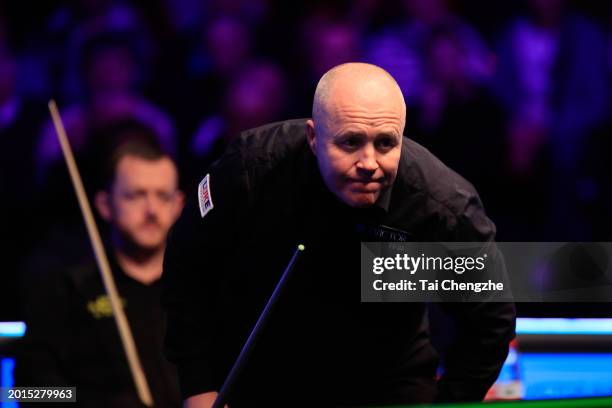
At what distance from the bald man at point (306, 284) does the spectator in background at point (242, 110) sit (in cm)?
140

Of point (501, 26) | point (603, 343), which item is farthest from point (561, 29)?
point (603, 343)

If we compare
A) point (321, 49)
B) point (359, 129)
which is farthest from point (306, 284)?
point (321, 49)

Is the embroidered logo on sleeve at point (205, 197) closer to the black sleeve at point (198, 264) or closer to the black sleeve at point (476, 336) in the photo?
the black sleeve at point (198, 264)

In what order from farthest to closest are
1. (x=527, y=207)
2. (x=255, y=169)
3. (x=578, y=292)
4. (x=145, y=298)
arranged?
1. (x=527, y=207)
2. (x=578, y=292)
3. (x=145, y=298)
4. (x=255, y=169)

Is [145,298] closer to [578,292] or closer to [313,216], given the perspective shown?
[313,216]

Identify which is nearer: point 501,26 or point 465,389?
point 465,389

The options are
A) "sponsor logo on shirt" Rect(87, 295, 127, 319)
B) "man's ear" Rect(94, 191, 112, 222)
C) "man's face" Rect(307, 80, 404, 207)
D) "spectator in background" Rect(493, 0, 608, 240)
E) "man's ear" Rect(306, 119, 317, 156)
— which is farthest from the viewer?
"spectator in background" Rect(493, 0, 608, 240)

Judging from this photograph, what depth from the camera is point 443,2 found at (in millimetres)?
4137

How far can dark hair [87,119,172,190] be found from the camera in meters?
3.40

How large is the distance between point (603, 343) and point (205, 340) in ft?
4.35

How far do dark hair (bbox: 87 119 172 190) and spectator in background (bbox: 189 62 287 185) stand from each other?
219mm

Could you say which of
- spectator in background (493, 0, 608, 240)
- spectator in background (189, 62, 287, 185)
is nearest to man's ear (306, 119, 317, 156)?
spectator in background (189, 62, 287, 185)

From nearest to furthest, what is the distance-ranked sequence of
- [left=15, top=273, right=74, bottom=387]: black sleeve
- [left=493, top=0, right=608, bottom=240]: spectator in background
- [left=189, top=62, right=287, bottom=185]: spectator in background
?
[left=15, top=273, right=74, bottom=387]: black sleeve → [left=189, top=62, right=287, bottom=185]: spectator in background → [left=493, top=0, right=608, bottom=240]: spectator in background

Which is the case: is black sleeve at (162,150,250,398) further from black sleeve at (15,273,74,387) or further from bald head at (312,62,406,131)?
black sleeve at (15,273,74,387)
